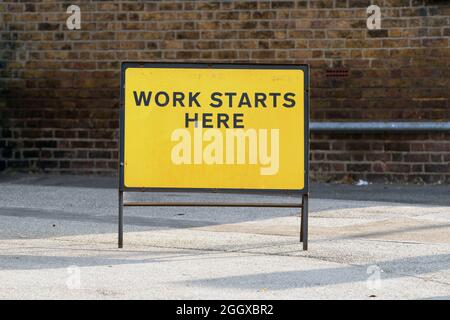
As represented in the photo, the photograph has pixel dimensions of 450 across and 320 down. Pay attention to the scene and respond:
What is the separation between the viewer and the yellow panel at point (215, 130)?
357 inches

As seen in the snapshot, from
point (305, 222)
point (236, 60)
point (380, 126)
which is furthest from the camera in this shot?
point (236, 60)

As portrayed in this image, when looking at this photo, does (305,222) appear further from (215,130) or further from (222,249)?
(215,130)

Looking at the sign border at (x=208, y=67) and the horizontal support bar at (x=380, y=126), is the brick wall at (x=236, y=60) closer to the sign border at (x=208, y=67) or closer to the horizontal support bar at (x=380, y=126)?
the horizontal support bar at (x=380, y=126)

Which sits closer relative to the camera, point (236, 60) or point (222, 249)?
point (222, 249)

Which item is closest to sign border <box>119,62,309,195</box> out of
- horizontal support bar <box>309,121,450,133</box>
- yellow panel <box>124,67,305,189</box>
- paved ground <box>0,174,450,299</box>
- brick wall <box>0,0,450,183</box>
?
yellow panel <box>124,67,305,189</box>

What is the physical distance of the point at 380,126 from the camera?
1524 cm

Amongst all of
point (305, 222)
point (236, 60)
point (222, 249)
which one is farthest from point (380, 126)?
point (222, 249)

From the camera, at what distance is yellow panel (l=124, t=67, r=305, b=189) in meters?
9.06

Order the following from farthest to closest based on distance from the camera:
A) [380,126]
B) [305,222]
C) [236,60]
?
[236,60]
[380,126]
[305,222]

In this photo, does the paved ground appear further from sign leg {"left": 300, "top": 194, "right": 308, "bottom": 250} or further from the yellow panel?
the yellow panel

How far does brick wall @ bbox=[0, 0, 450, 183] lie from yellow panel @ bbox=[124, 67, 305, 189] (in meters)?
6.41

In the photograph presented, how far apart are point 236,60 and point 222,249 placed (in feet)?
22.4

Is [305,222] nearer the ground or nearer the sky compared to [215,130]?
nearer the ground

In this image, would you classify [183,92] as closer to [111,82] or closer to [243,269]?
[243,269]
